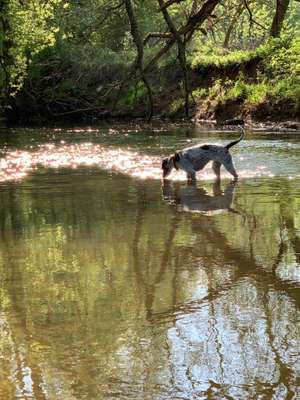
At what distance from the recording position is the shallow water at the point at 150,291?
421cm

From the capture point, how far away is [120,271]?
21.2 feet

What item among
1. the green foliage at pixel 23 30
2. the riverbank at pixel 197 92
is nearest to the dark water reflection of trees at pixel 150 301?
the riverbank at pixel 197 92

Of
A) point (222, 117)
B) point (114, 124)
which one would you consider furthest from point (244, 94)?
point (114, 124)

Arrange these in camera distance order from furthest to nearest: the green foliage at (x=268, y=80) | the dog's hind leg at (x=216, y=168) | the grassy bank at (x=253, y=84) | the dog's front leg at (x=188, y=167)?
the green foliage at (x=268, y=80), the grassy bank at (x=253, y=84), the dog's hind leg at (x=216, y=168), the dog's front leg at (x=188, y=167)

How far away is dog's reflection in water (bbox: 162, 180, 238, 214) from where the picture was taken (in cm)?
980

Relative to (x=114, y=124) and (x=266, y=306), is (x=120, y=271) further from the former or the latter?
(x=114, y=124)

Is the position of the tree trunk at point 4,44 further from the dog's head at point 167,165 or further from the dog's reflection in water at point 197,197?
the dog's reflection in water at point 197,197

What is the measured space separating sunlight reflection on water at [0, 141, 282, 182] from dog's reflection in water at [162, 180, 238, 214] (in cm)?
117

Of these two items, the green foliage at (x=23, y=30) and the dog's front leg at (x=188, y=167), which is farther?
the green foliage at (x=23, y=30)

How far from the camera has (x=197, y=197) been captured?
35.5ft

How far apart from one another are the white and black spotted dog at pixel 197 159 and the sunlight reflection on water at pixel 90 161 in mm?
425

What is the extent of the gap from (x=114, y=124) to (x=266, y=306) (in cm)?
2708

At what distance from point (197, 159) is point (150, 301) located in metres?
7.47

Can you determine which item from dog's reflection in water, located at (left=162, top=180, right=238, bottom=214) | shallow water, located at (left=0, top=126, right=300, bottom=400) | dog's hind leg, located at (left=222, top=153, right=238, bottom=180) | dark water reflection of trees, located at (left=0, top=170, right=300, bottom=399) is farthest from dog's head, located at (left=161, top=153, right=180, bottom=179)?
dark water reflection of trees, located at (left=0, top=170, right=300, bottom=399)
